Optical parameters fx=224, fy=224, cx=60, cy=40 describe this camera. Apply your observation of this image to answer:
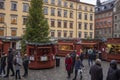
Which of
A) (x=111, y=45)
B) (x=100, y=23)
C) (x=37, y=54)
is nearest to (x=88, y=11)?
(x=100, y=23)

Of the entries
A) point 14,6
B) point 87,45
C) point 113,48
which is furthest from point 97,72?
point 14,6

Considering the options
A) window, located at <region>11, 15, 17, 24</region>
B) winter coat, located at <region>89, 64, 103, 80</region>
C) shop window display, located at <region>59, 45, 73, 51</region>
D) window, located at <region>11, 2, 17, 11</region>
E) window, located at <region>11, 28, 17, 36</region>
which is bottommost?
shop window display, located at <region>59, 45, 73, 51</region>

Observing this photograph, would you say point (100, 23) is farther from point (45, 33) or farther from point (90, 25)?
point (45, 33)

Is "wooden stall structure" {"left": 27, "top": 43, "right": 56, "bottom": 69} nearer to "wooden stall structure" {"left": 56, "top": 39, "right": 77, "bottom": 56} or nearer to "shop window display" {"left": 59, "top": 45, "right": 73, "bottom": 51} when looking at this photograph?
"wooden stall structure" {"left": 56, "top": 39, "right": 77, "bottom": 56}

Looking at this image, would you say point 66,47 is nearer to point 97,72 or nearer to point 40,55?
point 40,55

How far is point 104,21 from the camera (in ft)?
235

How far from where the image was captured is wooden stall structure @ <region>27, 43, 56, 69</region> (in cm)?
2150

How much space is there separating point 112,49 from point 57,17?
97.5 feet

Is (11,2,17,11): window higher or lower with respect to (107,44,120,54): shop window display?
higher

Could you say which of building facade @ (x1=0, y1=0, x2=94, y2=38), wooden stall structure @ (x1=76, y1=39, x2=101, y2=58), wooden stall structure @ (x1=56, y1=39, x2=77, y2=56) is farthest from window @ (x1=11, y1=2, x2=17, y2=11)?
wooden stall structure @ (x1=76, y1=39, x2=101, y2=58)

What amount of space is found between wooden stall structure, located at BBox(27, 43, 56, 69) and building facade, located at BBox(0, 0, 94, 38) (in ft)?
89.6

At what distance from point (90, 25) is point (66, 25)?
32.5ft

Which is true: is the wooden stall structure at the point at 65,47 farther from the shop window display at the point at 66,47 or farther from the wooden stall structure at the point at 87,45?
the wooden stall structure at the point at 87,45

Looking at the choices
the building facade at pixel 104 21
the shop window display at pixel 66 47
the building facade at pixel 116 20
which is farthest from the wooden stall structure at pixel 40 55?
the building facade at pixel 104 21
